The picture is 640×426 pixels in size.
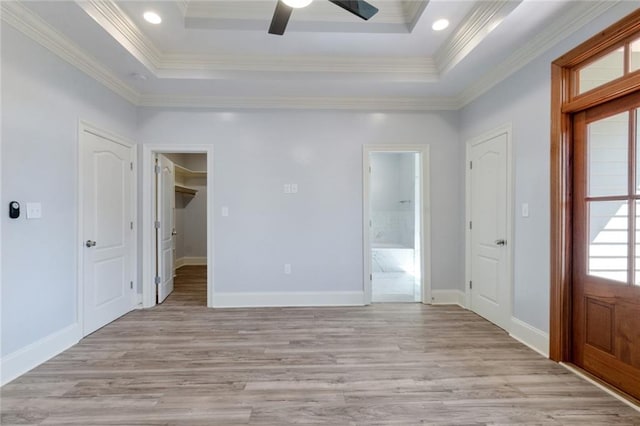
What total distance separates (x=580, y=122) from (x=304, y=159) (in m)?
2.77

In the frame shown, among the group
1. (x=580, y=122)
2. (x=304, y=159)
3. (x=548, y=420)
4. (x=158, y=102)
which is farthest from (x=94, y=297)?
(x=580, y=122)

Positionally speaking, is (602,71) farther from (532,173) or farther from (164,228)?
(164,228)

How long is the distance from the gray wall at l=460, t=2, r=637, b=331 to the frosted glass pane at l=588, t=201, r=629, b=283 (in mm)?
335

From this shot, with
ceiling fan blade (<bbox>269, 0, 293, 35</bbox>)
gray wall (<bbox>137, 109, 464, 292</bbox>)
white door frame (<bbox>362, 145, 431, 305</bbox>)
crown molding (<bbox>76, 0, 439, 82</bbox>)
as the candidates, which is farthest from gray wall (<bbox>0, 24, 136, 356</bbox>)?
white door frame (<bbox>362, 145, 431, 305</bbox>)

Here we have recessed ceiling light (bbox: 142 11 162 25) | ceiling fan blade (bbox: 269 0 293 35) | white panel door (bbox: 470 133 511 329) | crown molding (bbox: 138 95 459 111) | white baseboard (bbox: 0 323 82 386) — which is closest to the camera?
ceiling fan blade (bbox: 269 0 293 35)

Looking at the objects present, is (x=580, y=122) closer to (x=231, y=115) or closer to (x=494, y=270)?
(x=494, y=270)

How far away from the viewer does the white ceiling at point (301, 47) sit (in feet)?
7.66

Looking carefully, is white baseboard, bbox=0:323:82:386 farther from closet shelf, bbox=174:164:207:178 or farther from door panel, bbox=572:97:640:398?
door panel, bbox=572:97:640:398

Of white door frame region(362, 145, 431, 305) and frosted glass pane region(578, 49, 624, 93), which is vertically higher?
frosted glass pane region(578, 49, 624, 93)

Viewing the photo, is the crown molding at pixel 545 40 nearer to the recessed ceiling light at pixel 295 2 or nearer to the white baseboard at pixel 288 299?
the recessed ceiling light at pixel 295 2

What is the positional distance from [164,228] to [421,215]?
3.64m

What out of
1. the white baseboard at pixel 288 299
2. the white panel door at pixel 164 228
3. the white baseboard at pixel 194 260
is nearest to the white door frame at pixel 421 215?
the white baseboard at pixel 288 299

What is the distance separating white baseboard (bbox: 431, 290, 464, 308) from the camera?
3.96 m

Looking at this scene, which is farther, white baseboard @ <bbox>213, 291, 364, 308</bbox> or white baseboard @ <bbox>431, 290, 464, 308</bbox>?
white baseboard @ <bbox>431, 290, 464, 308</bbox>
